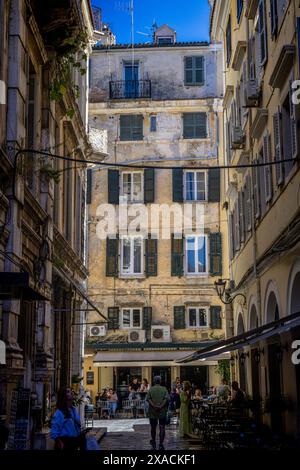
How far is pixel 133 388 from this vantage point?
3456 centimetres

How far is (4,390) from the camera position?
38.7 feet

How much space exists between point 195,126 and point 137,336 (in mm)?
10607

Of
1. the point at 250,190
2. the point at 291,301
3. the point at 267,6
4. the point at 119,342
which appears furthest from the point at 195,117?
the point at 291,301

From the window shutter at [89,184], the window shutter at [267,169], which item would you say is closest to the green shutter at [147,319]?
the window shutter at [89,184]

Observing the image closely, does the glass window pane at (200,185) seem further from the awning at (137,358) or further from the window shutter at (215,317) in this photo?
the awning at (137,358)

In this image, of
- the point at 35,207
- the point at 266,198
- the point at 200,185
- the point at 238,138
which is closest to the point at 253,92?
the point at 266,198

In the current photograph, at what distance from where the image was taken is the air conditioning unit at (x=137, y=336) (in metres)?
35.5

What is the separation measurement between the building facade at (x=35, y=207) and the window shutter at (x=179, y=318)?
12928mm

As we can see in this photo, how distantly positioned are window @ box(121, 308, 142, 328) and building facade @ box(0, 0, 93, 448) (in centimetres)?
1272

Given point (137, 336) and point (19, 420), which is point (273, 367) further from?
point (137, 336)

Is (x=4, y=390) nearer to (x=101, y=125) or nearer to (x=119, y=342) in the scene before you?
(x=119, y=342)

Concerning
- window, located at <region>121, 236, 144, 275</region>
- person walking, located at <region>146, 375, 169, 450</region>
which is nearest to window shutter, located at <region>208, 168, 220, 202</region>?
window, located at <region>121, 236, 144, 275</region>

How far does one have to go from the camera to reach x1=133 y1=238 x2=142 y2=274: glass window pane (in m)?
36.2

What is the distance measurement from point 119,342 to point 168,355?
8.15 feet
